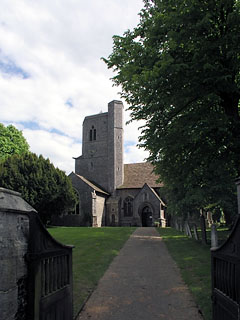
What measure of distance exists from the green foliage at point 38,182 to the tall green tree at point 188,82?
65.0 ft

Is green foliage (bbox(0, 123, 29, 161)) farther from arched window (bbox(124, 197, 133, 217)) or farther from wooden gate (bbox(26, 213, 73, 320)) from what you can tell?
wooden gate (bbox(26, 213, 73, 320))

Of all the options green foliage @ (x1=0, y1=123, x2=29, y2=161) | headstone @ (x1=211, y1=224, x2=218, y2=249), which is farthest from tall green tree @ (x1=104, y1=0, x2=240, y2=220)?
green foliage @ (x1=0, y1=123, x2=29, y2=161)

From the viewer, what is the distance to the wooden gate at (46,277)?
3.37 meters

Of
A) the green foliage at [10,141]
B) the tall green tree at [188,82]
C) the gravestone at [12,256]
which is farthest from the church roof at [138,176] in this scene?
the gravestone at [12,256]

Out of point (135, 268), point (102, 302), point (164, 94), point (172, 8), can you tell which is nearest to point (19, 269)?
point (102, 302)

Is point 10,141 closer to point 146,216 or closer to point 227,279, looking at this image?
point 146,216

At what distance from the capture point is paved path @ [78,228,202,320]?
493 cm

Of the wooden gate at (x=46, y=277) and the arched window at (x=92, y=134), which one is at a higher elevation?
the arched window at (x=92, y=134)

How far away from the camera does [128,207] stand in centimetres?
3981

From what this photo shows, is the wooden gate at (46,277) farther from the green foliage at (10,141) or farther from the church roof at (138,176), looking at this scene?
the church roof at (138,176)

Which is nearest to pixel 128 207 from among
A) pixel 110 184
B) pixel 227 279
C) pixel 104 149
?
pixel 110 184

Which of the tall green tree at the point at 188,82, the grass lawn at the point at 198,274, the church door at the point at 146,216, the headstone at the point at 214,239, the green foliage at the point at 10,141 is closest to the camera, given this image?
the grass lawn at the point at 198,274

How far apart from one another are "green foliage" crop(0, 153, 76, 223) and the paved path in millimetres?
20225

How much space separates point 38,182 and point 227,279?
26199mm
